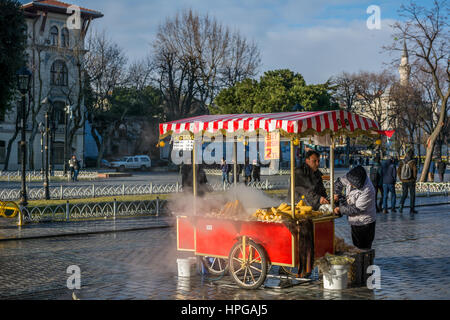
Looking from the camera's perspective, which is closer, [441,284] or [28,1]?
[441,284]

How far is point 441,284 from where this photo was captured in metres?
8.04

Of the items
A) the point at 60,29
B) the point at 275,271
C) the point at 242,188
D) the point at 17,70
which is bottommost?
the point at 275,271

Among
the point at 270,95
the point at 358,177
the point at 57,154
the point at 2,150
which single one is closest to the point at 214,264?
the point at 358,177

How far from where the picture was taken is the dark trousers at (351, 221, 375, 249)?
8.32 meters

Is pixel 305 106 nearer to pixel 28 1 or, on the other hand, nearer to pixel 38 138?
pixel 38 138

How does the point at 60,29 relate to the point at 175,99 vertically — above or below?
above

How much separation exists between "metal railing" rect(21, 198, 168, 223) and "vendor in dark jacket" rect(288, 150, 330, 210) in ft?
31.8

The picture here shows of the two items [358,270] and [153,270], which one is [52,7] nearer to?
[153,270]

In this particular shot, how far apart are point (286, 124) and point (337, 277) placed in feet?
7.25

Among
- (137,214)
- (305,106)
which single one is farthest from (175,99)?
(137,214)

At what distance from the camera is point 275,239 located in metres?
7.68

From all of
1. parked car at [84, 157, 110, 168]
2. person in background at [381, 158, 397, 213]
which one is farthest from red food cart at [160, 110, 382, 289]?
parked car at [84, 157, 110, 168]
